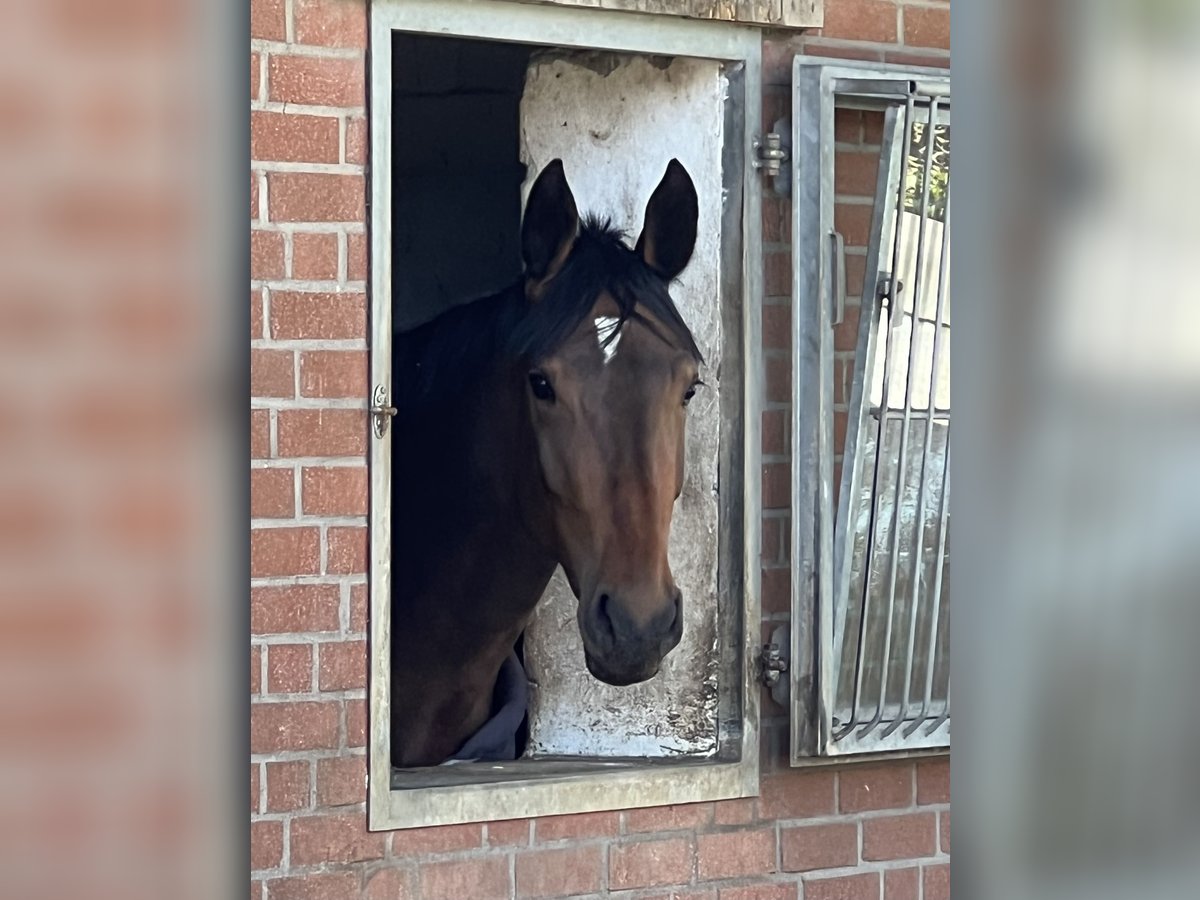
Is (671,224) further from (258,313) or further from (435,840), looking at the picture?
(435,840)

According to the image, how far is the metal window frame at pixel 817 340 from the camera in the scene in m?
3.39

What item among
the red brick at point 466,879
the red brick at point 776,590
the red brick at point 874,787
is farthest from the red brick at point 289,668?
the red brick at point 874,787

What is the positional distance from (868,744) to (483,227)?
1436 mm

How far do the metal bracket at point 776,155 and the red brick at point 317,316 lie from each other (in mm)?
971

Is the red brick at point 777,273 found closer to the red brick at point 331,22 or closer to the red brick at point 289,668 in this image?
the red brick at point 331,22

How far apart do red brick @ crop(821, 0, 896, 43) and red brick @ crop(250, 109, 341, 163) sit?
1.19 metres

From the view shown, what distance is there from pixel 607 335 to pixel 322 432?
0.69 meters

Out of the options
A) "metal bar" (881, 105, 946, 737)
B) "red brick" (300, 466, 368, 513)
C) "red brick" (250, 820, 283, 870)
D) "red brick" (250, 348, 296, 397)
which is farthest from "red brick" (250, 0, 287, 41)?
"red brick" (250, 820, 283, 870)

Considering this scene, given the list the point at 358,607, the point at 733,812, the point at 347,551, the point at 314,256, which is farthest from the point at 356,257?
the point at 733,812

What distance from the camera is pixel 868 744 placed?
11.4 feet

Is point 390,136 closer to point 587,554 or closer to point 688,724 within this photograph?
point 587,554

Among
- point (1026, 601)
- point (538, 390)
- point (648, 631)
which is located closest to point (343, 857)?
point (648, 631)

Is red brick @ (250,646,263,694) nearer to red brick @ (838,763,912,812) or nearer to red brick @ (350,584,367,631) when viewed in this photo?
red brick @ (350,584,367,631)

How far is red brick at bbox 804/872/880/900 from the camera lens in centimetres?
360
